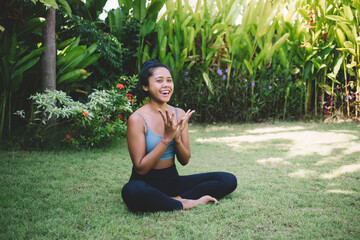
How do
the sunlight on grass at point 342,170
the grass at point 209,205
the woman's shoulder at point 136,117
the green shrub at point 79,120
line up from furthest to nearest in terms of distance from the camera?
the green shrub at point 79,120 → the sunlight on grass at point 342,170 → the woman's shoulder at point 136,117 → the grass at point 209,205

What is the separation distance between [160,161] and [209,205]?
1.38 feet

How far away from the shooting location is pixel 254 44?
491 centimetres

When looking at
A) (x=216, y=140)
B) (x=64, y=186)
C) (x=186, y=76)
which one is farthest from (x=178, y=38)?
(x=64, y=186)

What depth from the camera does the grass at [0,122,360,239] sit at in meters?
1.54

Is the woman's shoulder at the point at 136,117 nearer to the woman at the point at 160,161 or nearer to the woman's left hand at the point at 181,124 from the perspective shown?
the woman at the point at 160,161

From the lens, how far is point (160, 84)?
74.5 inches

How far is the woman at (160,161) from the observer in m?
1.73

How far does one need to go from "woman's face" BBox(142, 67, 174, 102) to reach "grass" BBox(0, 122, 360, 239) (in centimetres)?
73

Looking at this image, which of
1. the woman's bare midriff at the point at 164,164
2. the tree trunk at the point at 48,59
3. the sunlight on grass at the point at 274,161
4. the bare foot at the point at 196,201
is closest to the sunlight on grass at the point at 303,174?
the sunlight on grass at the point at 274,161

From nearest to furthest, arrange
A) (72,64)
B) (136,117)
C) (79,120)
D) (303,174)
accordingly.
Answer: (136,117)
(303,174)
(79,120)
(72,64)

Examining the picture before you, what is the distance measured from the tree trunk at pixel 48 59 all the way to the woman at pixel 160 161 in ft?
6.06

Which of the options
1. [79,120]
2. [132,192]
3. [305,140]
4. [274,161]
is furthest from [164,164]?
[305,140]

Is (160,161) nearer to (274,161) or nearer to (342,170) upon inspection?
(274,161)

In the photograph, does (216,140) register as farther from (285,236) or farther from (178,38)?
(285,236)
